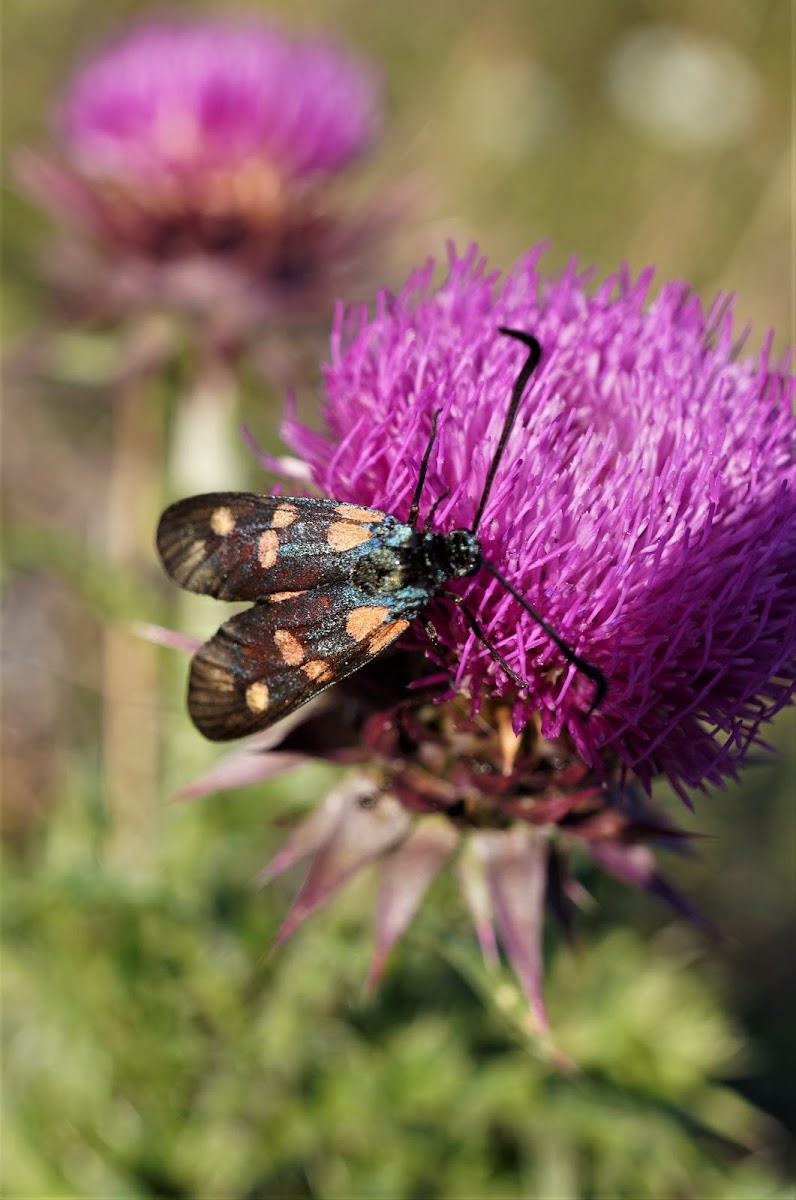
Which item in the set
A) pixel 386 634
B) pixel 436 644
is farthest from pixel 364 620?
pixel 436 644

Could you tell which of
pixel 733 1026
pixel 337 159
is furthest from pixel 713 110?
pixel 733 1026

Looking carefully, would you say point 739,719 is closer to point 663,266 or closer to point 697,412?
point 697,412

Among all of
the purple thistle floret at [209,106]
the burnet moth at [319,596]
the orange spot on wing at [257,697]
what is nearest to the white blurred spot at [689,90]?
the purple thistle floret at [209,106]

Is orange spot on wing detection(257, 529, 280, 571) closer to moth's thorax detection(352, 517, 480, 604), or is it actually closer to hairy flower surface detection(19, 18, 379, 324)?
moth's thorax detection(352, 517, 480, 604)

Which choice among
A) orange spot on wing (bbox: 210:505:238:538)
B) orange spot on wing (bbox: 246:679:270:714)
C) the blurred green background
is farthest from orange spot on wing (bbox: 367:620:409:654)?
the blurred green background

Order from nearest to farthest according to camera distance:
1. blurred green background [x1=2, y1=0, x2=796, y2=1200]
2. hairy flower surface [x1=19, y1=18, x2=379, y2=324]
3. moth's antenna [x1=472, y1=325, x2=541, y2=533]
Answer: moth's antenna [x1=472, y1=325, x2=541, y2=533] → blurred green background [x1=2, y1=0, x2=796, y2=1200] → hairy flower surface [x1=19, y1=18, x2=379, y2=324]

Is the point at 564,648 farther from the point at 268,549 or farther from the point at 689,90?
the point at 689,90

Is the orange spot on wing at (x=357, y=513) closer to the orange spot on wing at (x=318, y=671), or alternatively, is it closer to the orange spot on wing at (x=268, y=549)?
the orange spot on wing at (x=268, y=549)

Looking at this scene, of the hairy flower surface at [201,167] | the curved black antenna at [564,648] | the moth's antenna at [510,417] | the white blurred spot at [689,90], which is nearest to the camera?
the curved black antenna at [564,648]

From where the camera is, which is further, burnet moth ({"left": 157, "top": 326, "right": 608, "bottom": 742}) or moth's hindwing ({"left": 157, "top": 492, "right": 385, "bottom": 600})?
moth's hindwing ({"left": 157, "top": 492, "right": 385, "bottom": 600})
